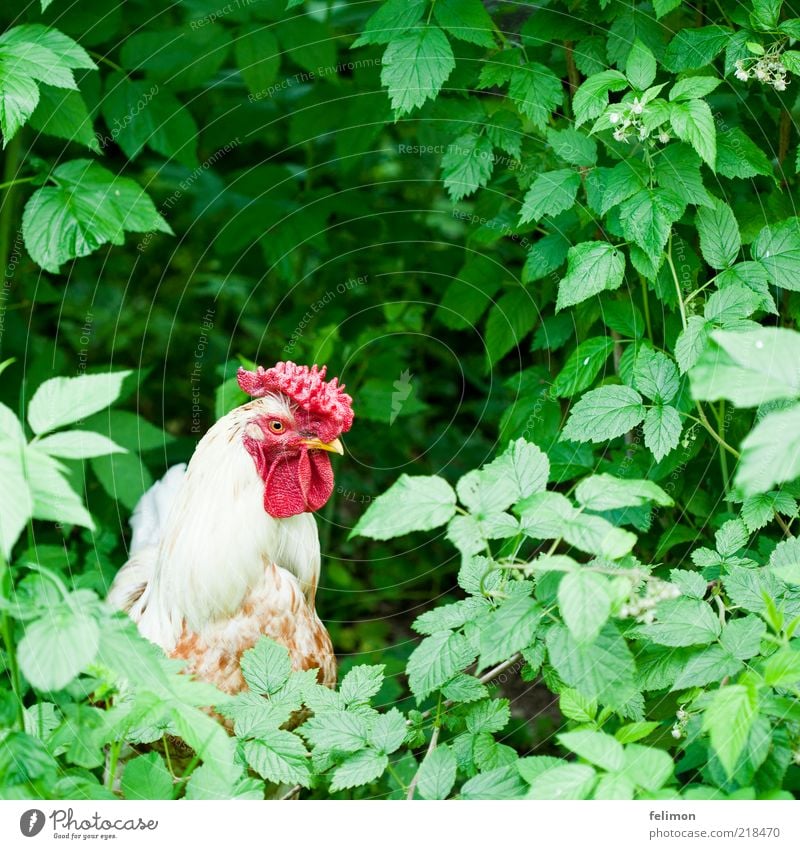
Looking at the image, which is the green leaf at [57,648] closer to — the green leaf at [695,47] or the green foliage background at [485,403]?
the green foliage background at [485,403]

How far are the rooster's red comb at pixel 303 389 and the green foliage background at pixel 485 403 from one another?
1.10 ft

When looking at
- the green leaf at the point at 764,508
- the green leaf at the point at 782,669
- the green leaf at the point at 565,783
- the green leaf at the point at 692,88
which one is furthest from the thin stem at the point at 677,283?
the green leaf at the point at 565,783

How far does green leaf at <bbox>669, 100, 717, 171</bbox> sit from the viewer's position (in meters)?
1.89

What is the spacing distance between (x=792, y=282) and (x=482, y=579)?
1017mm

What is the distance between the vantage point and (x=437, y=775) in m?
1.76

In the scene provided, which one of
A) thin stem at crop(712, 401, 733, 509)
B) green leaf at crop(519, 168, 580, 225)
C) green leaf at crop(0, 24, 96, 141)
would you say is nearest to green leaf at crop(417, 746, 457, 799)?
thin stem at crop(712, 401, 733, 509)

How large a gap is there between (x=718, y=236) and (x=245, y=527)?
1.32m

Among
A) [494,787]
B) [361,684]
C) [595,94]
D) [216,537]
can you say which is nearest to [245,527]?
[216,537]

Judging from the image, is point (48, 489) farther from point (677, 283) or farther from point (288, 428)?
point (677, 283)

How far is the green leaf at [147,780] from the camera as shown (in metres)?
1.77

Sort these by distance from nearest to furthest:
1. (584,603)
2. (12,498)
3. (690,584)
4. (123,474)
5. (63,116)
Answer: (12,498) < (584,603) < (690,584) < (63,116) < (123,474)

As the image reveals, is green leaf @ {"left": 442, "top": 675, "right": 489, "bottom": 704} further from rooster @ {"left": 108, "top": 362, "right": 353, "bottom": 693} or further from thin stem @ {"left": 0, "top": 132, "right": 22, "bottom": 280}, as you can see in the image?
thin stem @ {"left": 0, "top": 132, "right": 22, "bottom": 280}
